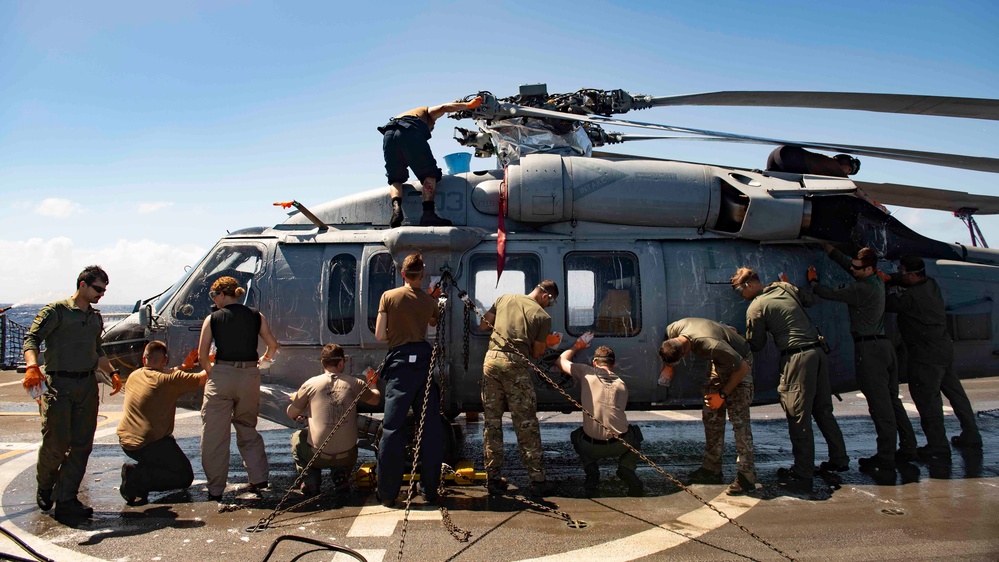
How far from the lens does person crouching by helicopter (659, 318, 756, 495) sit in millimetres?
6066

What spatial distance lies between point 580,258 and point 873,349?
3.11 m

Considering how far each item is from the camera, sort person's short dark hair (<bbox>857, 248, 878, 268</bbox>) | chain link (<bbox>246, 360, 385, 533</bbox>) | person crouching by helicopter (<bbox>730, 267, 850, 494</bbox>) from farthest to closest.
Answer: person's short dark hair (<bbox>857, 248, 878, 268</bbox>) → person crouching by helicopter (<bbox>730, 267, 850, 494</bbox>) → chain link (<bbox>246, 360, 385, 533</bbox>)

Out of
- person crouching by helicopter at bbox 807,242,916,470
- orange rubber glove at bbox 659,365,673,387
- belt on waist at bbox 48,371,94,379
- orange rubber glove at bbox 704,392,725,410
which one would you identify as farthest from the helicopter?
belt on waist at bbox 48,371,94,379

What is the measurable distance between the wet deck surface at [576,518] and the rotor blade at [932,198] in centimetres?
302

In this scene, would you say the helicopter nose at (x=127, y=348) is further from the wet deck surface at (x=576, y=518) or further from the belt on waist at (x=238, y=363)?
the belt on waist at (x=238, y=363)

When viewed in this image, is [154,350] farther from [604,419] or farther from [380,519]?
[604,419]

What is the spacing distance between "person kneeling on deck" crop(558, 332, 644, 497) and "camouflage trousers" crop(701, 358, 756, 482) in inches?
29.1

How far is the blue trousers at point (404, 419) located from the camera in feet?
18.8

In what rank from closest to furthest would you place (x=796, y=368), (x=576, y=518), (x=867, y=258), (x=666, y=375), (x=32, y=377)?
1. (x=576, y=518)
2. (x=32, y=377)
3. (x=666, y=375)
4. (x=796, y=368)
5. (x=867, y=258)

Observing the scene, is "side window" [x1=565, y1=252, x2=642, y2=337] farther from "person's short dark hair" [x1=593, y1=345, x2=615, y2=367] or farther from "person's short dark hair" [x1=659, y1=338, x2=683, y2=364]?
"person's short dark hair" [x1=659, y1=338, x2=683, y2=364]

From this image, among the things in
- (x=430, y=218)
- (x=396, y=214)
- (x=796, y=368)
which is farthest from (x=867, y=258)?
(x=396, y=214)

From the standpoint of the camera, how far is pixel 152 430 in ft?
19.7

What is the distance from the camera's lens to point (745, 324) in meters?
6.91

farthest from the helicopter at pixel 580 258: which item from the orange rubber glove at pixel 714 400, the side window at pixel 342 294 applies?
the orange rubber glove at pixel 714 400
